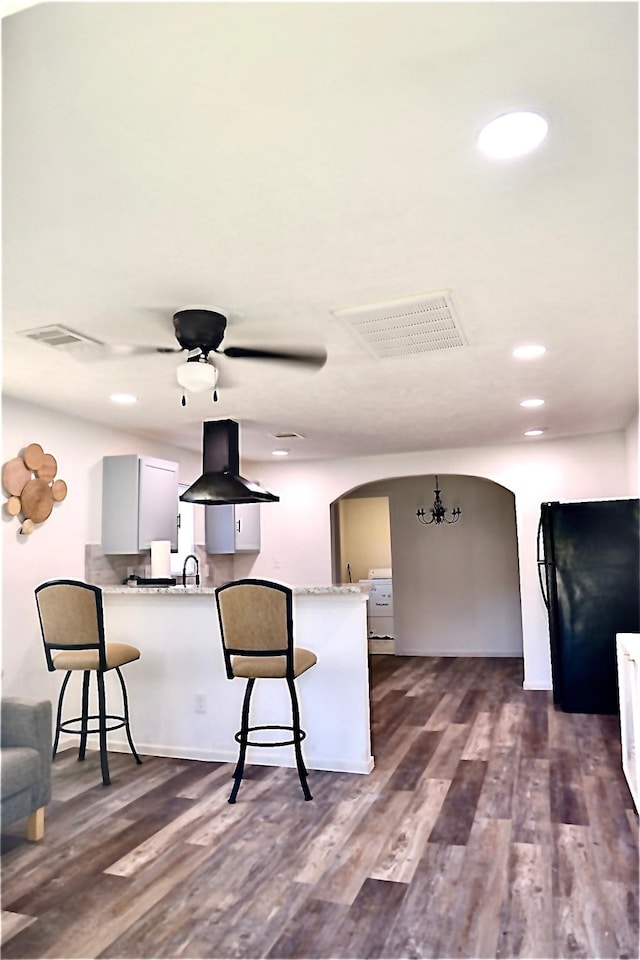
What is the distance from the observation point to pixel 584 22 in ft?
4.25

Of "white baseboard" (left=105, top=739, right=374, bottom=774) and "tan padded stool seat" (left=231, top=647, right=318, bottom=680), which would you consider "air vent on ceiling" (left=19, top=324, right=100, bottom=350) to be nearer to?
"tan padded stool seat" (left=231, top=647, right=318, bottom=680)

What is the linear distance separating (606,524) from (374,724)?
8.24 feet

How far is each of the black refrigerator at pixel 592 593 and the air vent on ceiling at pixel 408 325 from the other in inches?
107

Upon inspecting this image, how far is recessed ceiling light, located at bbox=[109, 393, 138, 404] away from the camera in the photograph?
4249mm

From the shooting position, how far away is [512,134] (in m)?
1.66

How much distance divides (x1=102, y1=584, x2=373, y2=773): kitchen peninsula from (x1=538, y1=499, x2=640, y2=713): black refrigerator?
221cm

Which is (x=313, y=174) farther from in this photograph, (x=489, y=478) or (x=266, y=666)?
(x=489, y=478)

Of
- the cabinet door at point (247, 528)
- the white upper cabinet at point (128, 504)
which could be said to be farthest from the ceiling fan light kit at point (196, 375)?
the cabinet door at point (247, 528)

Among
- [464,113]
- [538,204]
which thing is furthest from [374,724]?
[464,113]

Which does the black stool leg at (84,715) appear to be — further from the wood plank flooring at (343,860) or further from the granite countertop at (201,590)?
the granite countertop at (201,590)

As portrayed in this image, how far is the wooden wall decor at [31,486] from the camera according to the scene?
4125 mm

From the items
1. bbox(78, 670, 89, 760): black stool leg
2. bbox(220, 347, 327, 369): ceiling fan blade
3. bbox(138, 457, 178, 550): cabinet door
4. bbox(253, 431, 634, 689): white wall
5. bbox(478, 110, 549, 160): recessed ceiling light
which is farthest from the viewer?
bbox(253, 431, 634, 689): white wall

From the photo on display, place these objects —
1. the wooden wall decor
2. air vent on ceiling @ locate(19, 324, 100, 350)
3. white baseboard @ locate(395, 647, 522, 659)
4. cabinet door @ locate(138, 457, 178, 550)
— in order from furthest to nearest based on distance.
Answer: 1. white baseboard @ locate(395, 647, 522, 659)
2. cabinet door @ locate(138, 457, 178, 550)
3. the wooden wall decor
4. air vent on ceiling @ locate(19, 324, 100, 350)

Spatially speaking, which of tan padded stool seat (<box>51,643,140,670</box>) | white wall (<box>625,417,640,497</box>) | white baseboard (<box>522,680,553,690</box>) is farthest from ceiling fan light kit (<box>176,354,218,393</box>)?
white baseboard (<box>522,680,553,690</box>)
